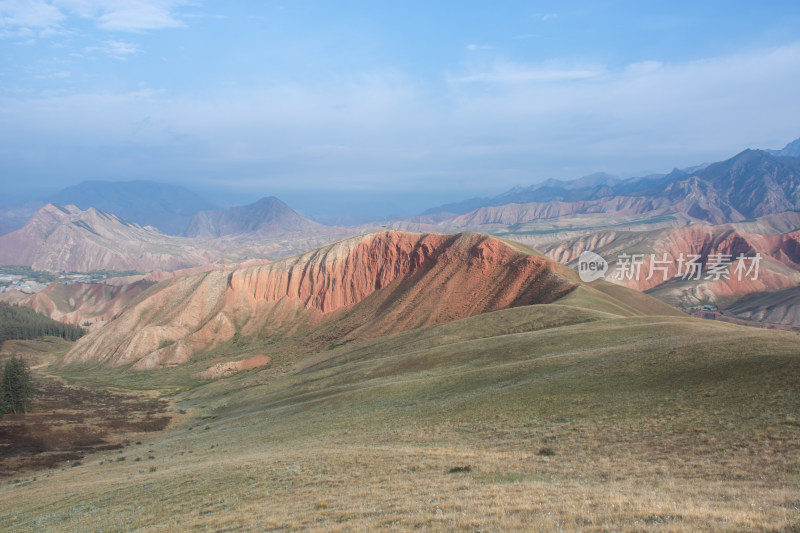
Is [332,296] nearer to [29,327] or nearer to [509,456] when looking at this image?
[509,456]

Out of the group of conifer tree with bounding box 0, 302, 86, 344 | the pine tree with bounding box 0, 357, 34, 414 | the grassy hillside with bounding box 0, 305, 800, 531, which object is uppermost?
the grassy hillside with bounding box 0, 305, 800, 531

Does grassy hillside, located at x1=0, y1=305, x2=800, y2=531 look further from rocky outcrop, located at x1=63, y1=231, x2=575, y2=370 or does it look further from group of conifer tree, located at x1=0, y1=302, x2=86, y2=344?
group of conifer tree, located at x1=0, y1=302, x2=86, y2=344

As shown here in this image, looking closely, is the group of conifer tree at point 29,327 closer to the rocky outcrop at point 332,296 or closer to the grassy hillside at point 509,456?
the rocky outcrop at point 332,296

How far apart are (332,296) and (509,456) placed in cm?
11214

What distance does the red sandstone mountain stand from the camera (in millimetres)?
94125

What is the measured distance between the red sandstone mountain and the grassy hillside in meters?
51.3

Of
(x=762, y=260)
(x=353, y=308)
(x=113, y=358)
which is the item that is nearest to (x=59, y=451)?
(x=353, y=308)

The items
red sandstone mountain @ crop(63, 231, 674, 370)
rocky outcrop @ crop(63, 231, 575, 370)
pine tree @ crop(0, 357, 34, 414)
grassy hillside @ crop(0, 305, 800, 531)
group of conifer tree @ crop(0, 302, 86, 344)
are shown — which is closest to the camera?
Answer: grassy hillside @ crop(0, 305, 800, 531)

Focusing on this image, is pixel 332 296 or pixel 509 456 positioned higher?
pixel 509 456

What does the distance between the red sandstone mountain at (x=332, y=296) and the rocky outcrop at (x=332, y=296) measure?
290mm

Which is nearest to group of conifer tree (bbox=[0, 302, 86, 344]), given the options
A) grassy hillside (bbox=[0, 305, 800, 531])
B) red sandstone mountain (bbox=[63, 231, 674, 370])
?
red sandstone mountain (bbox=[63, 231, 674, 370])

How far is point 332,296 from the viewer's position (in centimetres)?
12838

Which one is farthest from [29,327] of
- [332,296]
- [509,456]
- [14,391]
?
[509,456]

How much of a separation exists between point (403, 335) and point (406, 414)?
39.5 m
